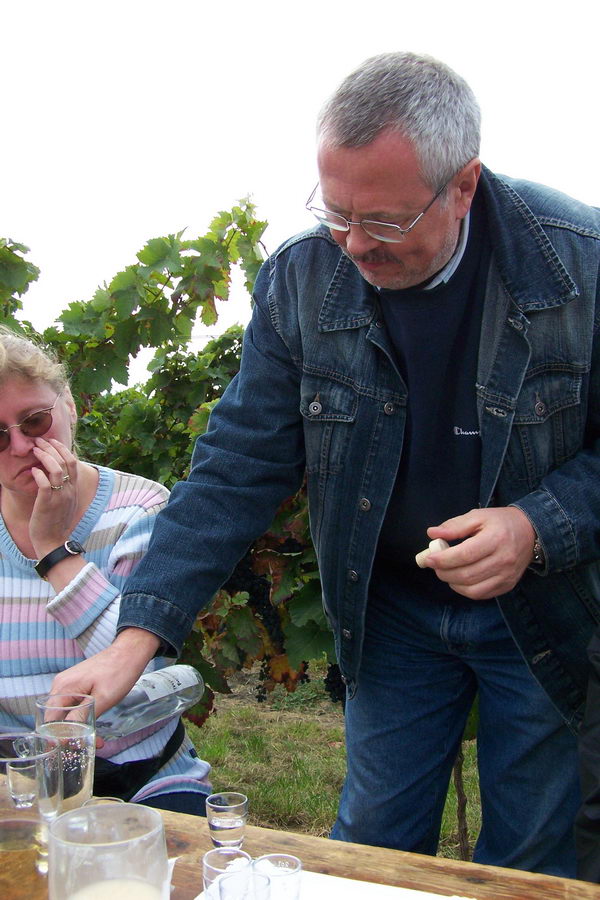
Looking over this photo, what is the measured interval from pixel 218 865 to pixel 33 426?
146 cm

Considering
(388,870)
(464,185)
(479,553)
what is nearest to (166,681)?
(479,553)

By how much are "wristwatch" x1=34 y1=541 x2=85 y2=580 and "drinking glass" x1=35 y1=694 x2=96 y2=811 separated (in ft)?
2.62

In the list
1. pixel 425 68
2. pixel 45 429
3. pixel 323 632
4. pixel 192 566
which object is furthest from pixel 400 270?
pixel 323 632

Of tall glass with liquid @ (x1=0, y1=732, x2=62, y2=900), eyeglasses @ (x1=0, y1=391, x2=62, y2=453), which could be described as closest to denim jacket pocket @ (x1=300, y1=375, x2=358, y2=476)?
eyeglasses @ (x1=0, y1=391, x2=62, y2=453)

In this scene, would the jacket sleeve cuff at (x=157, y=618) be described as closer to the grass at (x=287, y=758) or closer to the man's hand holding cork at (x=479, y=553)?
the man's hand holding cork at (x=479, y=553)

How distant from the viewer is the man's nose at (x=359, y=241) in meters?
1.81

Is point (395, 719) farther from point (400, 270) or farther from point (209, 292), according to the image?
point (209, 292)

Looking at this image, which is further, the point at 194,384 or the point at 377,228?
the point at 194,384

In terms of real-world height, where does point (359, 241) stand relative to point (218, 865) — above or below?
above

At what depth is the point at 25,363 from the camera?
240 cm

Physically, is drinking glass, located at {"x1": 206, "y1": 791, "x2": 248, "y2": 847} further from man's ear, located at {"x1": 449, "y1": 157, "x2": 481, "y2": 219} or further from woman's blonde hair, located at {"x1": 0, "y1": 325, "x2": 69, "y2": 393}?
woman's blonde hair, located at {"x1": 0, "y1": 325, "x2": 69, "y2": 393}

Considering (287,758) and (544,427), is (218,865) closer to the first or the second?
(544,427)

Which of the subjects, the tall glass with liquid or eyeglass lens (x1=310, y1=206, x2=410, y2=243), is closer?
the tall glass with liquid

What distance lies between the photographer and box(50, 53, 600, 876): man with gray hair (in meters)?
1.81
